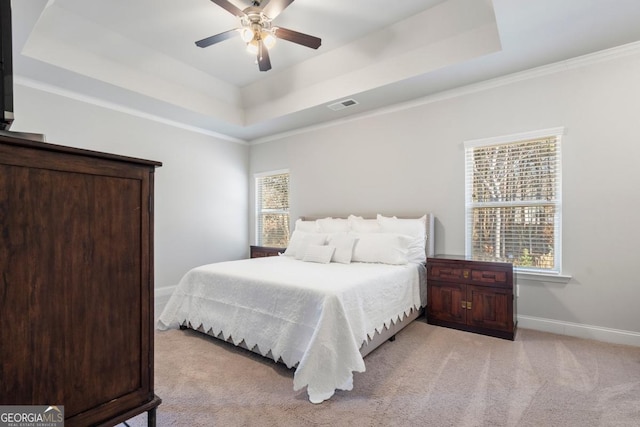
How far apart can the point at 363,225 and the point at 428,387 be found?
2.23 m

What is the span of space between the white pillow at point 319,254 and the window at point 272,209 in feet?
6.21

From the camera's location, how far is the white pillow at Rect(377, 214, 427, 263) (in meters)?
3.61

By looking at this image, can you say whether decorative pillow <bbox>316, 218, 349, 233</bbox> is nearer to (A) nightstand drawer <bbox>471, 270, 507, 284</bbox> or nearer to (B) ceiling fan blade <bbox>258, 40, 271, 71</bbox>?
(A) nightstand drawer <bbox>471, 270, 507, 284</bbox>

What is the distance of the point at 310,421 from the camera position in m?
1.77

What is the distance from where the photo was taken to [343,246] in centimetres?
367

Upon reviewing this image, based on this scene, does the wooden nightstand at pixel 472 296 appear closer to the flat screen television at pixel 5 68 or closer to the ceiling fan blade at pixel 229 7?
the ceiling fan blade at pixel 229 7

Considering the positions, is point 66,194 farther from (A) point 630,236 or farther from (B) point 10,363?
(A) point 630,236

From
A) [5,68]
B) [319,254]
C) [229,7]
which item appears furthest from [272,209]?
[5,68]

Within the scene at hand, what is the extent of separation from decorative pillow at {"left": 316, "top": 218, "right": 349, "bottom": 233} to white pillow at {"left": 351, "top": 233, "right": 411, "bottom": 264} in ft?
2.03

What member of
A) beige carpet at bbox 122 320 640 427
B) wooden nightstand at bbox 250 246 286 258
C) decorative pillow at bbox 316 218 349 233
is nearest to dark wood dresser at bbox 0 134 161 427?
beige carpet at bbox 122 320 640 427

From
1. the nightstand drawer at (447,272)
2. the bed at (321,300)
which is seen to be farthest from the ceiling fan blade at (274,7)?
the nightstand drawer at (447,272)

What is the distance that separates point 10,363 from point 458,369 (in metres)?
2.56

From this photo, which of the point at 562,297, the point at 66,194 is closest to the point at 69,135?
the point at 66,194

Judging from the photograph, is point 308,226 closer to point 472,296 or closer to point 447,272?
point 447,272
